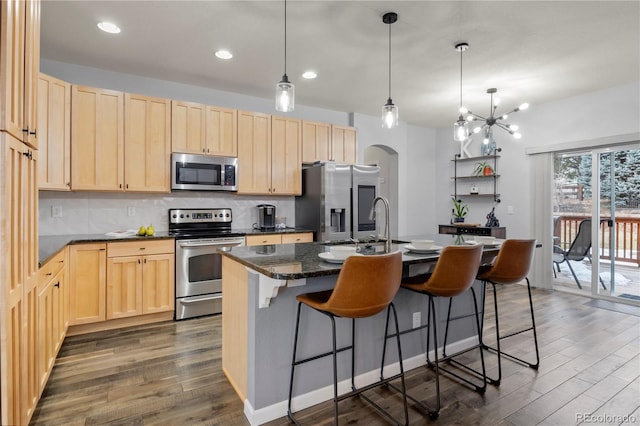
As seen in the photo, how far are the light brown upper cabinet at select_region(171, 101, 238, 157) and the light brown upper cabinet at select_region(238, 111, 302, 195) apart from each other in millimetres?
125

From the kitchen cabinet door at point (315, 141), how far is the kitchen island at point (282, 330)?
2.43 metres

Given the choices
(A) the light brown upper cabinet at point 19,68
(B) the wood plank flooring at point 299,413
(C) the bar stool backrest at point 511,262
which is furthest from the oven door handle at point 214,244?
(C) the bar stool backrest at point 511,262

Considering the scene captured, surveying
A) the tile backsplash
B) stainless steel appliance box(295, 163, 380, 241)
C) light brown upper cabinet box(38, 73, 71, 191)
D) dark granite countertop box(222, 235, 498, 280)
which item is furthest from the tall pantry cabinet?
stainless steel appliance box(295, 163, 380, 241)

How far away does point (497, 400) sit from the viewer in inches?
83.0

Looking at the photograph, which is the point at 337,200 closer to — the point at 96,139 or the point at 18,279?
the point at 96,139

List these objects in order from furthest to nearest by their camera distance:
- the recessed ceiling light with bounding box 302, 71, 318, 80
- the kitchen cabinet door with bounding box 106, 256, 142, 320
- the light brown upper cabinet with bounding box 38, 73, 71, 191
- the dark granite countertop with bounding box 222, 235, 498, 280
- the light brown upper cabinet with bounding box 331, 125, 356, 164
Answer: the light brown upper cabinet with bounding box 331, 125, 356, 164, the recessed ceiling light with bounding box 302, 71, 318, 80, the kitchen cabinet door with bounding box 106, 256, 142, 320, the light brown upper cabinet with bounding box 38, 73, 71, 191, the dark granite countertop with bounding box 222, 235, 498, 280

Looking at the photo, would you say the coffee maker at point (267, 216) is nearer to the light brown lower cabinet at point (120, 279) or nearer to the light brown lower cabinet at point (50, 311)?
the light brown lower cabinet at point (120, 279)

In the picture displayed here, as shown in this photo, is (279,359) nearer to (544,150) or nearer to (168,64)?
(168,64)

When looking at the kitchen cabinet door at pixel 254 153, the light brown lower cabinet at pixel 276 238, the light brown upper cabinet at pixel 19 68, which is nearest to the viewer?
the light brown upper cabinet at pixel 19 68

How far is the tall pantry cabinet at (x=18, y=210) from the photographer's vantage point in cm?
129

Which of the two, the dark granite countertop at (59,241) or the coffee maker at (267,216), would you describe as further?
the coffee maker at (267,216)

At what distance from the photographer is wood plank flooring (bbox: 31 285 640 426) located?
1.93 m

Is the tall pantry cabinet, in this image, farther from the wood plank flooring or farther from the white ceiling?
the white ceiling

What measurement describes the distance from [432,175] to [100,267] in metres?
5.57
